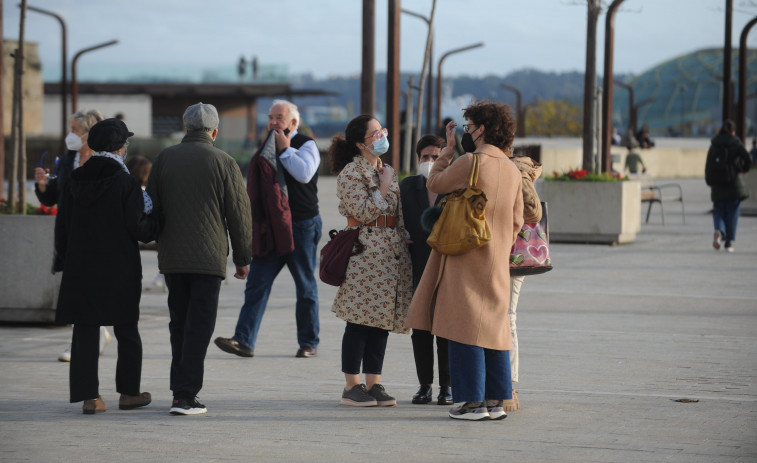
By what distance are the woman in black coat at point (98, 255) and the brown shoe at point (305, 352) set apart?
88.0 inches

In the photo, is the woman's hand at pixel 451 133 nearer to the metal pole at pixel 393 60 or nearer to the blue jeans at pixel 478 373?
the blue jeans at pixel 478 373

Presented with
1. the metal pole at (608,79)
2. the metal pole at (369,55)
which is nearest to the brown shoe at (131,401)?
the metal pole at (369,55)

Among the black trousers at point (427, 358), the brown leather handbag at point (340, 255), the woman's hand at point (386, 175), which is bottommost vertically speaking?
the black trousers at point (427, 358)

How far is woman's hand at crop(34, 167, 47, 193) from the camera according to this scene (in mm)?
7859

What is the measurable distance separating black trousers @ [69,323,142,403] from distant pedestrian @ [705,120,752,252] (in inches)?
471

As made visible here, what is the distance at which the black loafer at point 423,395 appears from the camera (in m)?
7.27

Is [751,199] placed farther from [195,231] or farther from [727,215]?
[195,231]

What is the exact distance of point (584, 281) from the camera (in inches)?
555

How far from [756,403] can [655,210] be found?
2179 centimetres

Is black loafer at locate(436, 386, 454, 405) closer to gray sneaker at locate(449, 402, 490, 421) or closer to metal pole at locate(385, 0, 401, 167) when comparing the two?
gray sneaker at locate(449, 402, 490, 421)

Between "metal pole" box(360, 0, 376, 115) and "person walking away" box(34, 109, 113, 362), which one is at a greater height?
"metal pole" box(360, 0, 376, 115)

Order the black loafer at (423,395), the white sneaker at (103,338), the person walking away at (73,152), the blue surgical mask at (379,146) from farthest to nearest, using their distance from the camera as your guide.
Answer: the white sneaker at (103,338), the person walking away at (73,152), the black loafer at (423,395), the blue surgical mask at (379,146)

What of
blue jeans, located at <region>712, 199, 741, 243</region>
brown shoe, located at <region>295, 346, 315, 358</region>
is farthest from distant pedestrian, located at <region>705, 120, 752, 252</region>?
brown shoe, located at <region>295, 346, 315, 358</region>

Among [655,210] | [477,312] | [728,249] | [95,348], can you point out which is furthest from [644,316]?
[655,210]
